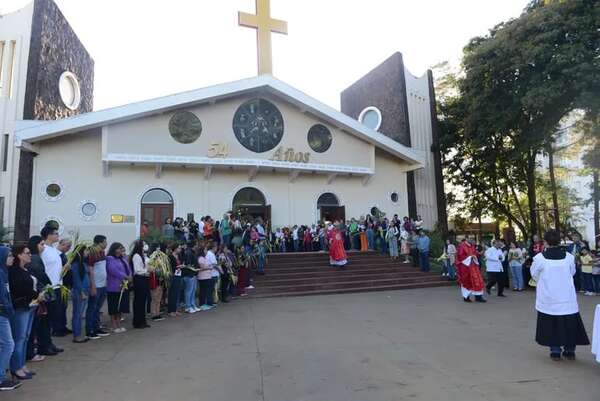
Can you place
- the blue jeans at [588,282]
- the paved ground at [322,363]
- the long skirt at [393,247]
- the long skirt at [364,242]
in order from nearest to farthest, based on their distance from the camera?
the paved ground at [322,363], the blue jeans at [588,282], the long skirt at [393,247], the long skirt at [364,242]

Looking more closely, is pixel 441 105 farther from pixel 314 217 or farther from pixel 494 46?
pixel 314 217

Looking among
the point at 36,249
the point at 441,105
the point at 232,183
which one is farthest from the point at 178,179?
the point at 441,105

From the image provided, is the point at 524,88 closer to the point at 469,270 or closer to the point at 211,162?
the point at 469,270

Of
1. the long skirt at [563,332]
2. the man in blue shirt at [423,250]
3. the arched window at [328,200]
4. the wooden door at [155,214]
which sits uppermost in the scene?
the arched window at [328,200]

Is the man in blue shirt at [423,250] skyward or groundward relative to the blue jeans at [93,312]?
skyward

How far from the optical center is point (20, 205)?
14438mm

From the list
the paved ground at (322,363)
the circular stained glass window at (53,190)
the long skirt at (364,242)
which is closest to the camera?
the paved ground at (322,363)

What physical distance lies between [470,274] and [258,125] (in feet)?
33.7

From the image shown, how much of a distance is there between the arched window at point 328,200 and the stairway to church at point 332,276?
3560 mm

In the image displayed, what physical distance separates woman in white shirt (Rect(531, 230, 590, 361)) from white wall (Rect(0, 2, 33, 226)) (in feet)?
53.0

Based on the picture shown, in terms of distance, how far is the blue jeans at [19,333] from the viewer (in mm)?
4668

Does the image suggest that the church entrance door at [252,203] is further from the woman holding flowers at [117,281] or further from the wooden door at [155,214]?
the woman holding flowers at [117,281]

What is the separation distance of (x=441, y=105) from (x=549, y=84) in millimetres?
8560

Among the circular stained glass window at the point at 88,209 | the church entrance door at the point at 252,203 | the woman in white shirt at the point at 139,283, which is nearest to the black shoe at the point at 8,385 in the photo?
the woman in white shirt at the point at 139,283
